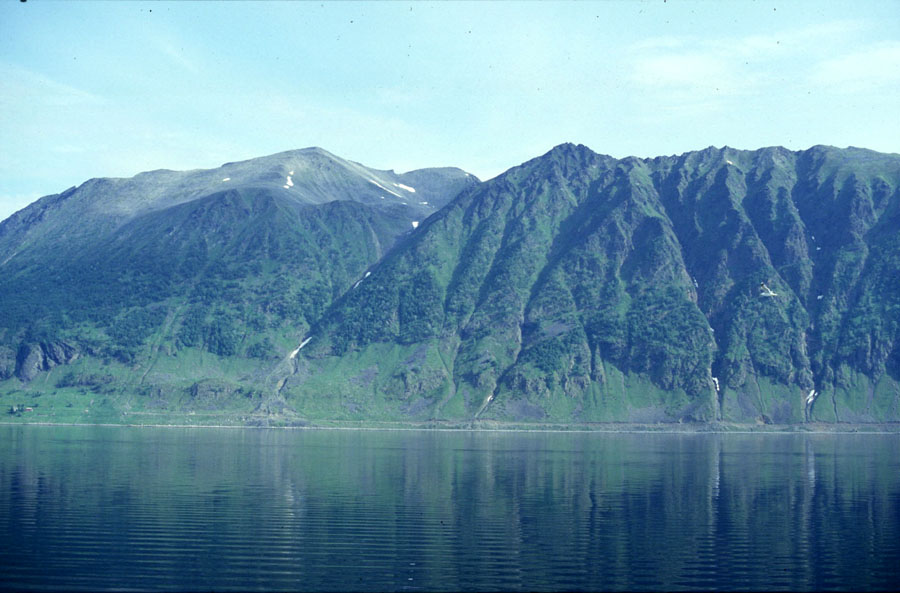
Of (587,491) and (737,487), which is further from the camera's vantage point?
(737,487)

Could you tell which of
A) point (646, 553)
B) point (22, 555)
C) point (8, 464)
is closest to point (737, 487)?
point (646, 553)

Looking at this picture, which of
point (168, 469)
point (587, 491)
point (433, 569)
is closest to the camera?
point (433, 569)

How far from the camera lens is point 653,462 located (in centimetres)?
19138

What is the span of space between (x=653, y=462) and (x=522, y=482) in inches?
2324

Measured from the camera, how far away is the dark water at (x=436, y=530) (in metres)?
68.2

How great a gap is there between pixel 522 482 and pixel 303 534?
2409 inches

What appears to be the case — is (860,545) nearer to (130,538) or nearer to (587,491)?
(587,491)

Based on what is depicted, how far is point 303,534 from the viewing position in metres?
85.9

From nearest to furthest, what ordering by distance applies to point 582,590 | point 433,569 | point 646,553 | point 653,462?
point 582,590 < point 433,569 < point 646,553 < point 653,462

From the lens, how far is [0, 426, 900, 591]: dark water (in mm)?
68188

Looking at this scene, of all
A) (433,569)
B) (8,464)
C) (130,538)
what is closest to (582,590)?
(433,569)

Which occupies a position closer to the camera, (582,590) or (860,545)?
(582,590)

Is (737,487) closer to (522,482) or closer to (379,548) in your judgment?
(522,482)

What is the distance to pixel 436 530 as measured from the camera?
295 feet
